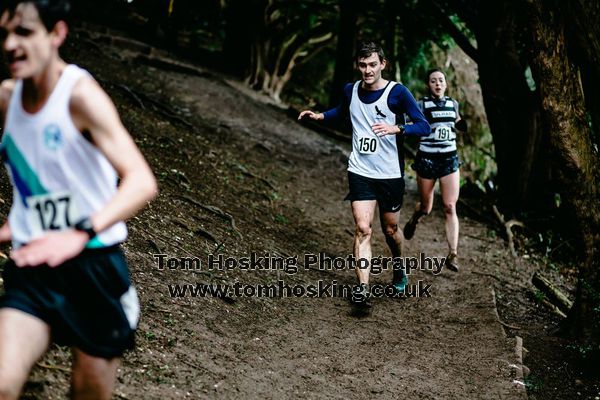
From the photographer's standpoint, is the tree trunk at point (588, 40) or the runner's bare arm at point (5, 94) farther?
the tree trunk at point (588, 40)

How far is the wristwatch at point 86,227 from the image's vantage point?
2.56 m

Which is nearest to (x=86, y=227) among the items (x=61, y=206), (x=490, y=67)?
(x=61, y=206)

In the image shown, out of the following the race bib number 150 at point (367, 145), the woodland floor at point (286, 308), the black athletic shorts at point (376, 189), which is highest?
the race bib number 150 at point (367, 145)

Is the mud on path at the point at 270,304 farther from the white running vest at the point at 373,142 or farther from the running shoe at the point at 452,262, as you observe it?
the white running vest at the point at 373,142

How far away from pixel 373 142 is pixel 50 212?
4517 millimetres

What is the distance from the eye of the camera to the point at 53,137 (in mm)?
2658

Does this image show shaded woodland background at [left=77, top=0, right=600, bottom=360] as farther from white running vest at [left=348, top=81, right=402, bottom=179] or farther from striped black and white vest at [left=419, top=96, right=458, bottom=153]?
white running vest at [left=348, top=81, right=402, bottom=179]

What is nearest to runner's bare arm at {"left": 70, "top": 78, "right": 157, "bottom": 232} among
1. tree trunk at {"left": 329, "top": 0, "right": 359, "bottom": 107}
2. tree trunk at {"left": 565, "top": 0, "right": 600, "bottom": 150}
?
tree trunk at {"left": 565, "top": 0, "right": 600, "bottom": 150}

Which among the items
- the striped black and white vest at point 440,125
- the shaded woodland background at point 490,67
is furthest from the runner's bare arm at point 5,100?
the striped black and white vest at point 440,125

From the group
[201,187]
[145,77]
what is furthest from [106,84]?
[201,187]

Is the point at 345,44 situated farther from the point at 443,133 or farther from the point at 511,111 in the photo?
the point at 443,133

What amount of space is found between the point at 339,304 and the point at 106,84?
23.9 ft

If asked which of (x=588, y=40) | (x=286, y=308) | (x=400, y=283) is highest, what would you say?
(x=588, y=40)

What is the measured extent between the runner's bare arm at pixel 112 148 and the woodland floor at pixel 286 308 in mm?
1860
